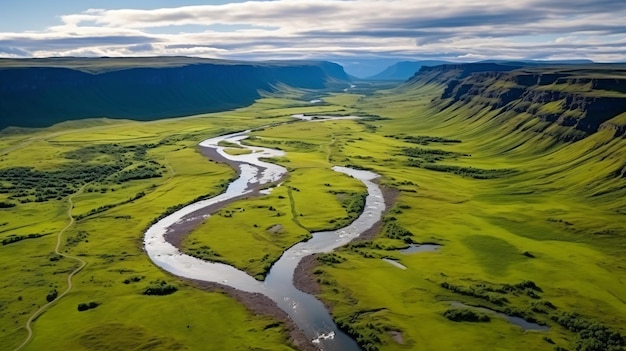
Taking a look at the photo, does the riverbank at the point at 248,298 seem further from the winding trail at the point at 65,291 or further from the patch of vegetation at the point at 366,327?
Answer: the winding trail at the point at 65,291

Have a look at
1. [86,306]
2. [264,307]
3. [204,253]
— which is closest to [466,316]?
[264,307]

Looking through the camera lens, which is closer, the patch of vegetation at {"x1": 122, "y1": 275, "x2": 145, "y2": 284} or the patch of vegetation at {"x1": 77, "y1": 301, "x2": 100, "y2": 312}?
the patch of vegetation at {"x1": 77, "y1": 301, "x2": 100, "y2": 312}

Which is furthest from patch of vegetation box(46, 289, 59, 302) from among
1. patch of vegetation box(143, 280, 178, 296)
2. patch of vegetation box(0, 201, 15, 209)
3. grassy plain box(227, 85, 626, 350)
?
patch of vegetation box(0, 201, 15, 209)

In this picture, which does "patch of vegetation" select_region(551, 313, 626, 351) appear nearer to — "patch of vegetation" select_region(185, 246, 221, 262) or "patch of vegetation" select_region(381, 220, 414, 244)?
"patch of vegetation" select_region(381, 220, 414, 244)

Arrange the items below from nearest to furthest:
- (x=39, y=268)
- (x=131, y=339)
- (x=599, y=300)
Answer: (x=131, y=339) → (x=599, y=300) → (x=39, y=268)

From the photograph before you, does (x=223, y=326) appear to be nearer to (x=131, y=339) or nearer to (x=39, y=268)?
(x=131, y=339)

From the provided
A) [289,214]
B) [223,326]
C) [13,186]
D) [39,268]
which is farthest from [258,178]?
[223,326]
